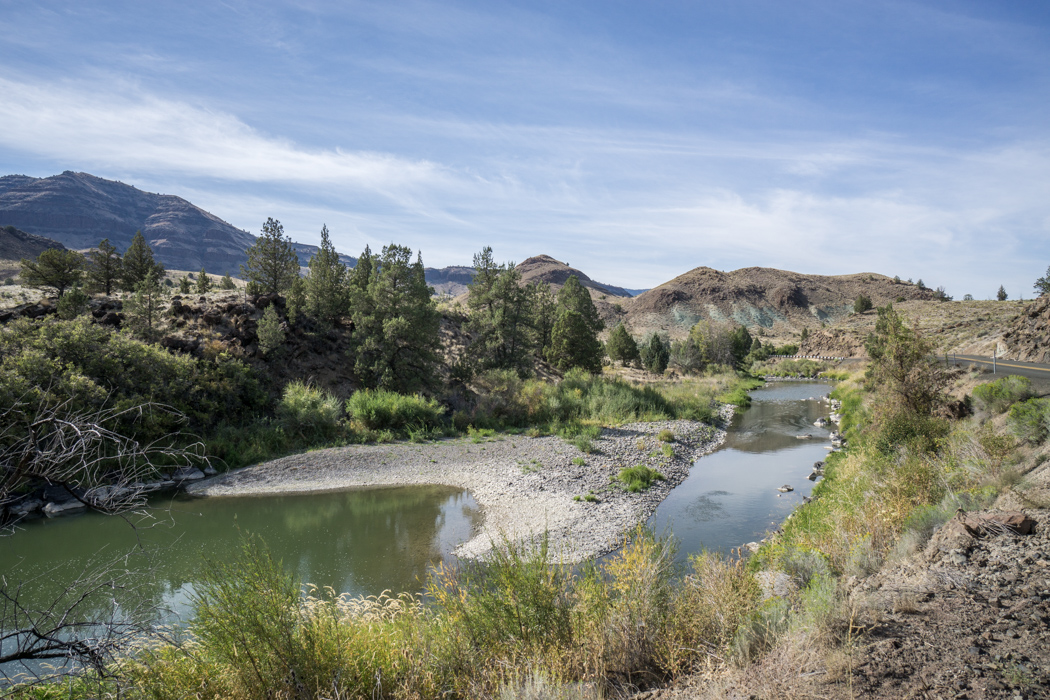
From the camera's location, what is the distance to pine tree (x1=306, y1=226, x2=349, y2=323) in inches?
1167

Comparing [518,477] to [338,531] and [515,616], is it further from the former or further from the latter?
[515,616]

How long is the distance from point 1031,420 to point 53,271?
3671 cm

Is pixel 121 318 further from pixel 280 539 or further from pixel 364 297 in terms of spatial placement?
pixel 280 539

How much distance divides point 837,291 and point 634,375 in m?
92.8

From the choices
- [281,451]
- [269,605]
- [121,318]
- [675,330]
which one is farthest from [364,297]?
[675,330]

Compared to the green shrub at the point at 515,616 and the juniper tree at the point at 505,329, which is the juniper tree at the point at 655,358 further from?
the green shrub at the point at 515,616

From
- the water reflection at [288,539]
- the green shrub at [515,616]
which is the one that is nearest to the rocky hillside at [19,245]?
the water reflection at [288,539]

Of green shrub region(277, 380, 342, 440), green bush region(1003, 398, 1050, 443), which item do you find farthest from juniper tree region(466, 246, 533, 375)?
green bush region(1003, 398, 1050, 443)

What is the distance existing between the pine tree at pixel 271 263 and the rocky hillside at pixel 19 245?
5935 cm

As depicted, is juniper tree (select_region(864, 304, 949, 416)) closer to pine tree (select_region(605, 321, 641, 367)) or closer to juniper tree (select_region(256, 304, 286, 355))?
juniper tree (select_region(256, 304, 286, 355))

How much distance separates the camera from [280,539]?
1320 centimetres

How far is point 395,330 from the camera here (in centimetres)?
2577

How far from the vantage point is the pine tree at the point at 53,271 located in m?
24.6

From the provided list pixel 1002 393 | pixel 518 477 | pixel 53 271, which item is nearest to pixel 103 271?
pixel 53 271
